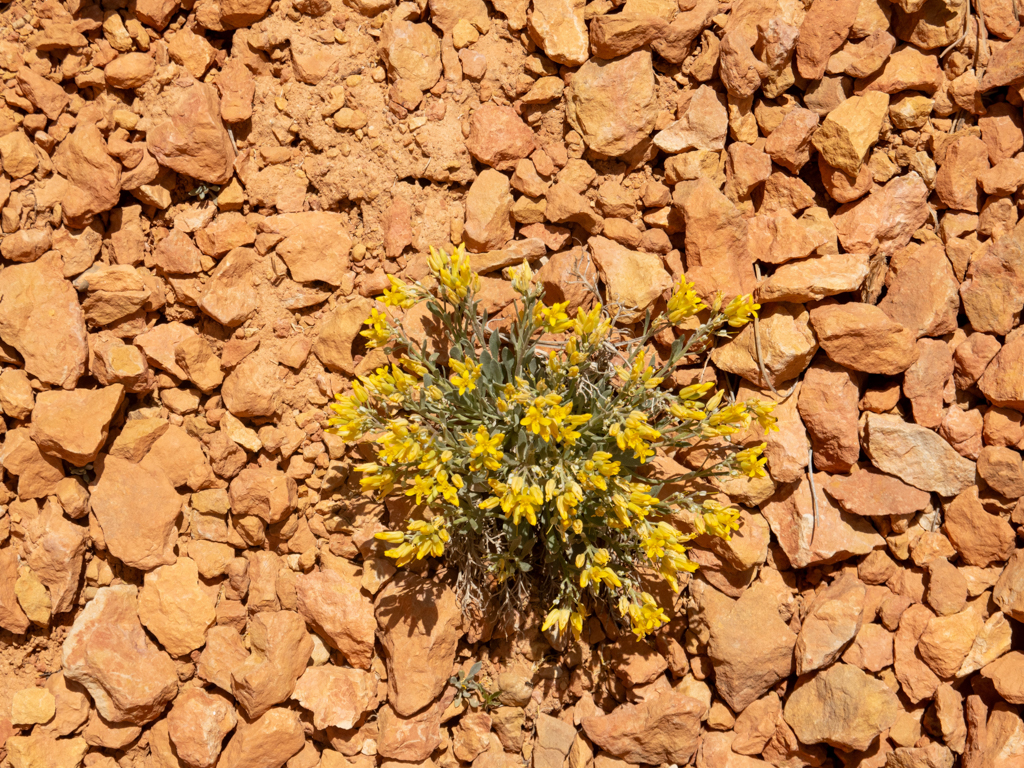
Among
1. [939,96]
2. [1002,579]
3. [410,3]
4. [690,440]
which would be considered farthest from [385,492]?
[939,96]

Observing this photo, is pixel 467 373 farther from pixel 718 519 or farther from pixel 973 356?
pixel 973 356

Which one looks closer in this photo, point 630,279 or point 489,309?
point 630,279

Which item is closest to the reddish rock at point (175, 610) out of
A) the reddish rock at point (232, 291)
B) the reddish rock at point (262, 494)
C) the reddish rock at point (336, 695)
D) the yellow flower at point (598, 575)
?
the reddish rock at point (262, 494)

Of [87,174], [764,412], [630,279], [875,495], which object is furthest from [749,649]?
[87,174]

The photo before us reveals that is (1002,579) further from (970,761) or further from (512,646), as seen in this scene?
(512,646)

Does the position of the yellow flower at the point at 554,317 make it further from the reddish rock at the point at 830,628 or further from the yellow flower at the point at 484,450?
the reddish rock at the point at 830,628

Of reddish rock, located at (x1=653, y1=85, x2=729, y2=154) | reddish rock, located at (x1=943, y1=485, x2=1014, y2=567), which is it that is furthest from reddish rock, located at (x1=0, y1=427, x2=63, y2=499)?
reddish rock, located at (x1=943, y1=485, x2=1014, y2=567)
